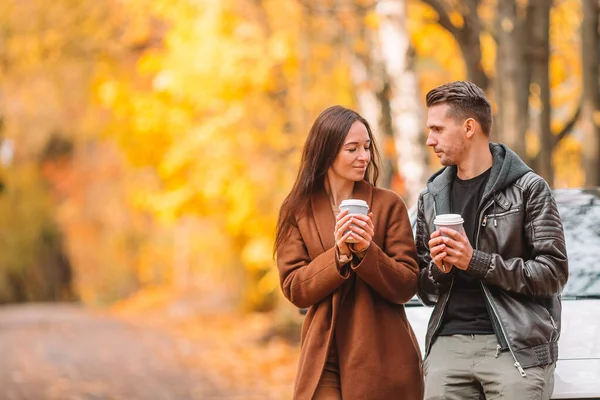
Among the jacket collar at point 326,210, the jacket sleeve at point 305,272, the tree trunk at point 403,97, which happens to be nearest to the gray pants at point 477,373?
the jacket sleeve at point 305,272

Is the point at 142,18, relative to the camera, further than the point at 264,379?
Yes

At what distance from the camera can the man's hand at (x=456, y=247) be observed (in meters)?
4.02

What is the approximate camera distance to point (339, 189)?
4.62 meters

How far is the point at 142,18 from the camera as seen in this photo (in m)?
19.3

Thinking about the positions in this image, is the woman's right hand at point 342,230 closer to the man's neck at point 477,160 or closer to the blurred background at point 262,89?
the man's neck at point 477,160

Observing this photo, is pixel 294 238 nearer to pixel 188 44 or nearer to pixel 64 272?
pixel 188 44

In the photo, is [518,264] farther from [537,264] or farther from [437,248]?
[437,248]

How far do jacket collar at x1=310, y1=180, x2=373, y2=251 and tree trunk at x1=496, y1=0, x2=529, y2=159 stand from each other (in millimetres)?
6221

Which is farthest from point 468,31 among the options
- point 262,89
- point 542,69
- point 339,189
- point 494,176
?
point 494,176

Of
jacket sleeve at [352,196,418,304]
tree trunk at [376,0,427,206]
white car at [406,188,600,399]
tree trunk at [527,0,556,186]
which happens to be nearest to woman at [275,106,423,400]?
jacket sleeve at [352,196,418,304]

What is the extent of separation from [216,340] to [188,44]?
7607 millimetres

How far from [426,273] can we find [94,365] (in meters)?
13.3

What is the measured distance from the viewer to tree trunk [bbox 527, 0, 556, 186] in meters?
11.3

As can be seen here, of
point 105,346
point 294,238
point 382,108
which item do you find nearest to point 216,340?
point 105,346
